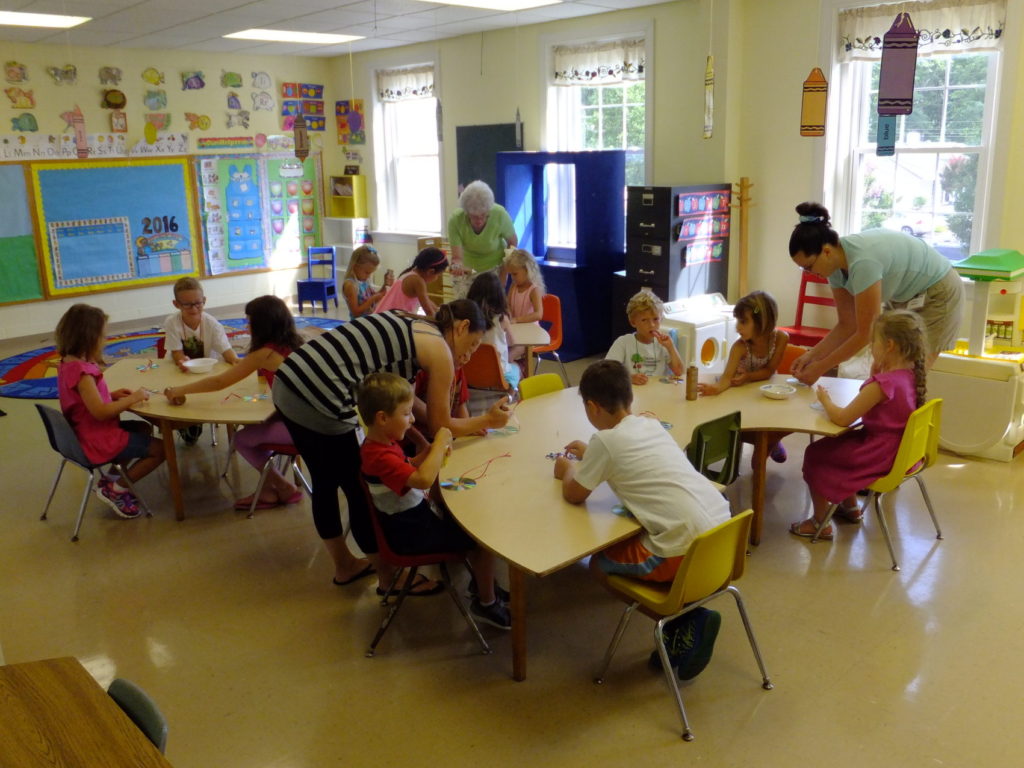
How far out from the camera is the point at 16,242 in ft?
27.1

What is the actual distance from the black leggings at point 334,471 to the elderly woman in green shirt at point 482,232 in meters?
3.45

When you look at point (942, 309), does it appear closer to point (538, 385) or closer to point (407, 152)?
point (538, 385)

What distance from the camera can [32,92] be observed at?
26.7ft

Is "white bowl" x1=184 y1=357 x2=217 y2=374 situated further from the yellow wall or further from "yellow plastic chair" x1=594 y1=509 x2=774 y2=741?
the yellow wall

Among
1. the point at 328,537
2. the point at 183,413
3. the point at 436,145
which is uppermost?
the point at 436,145

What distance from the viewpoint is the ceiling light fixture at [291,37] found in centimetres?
795

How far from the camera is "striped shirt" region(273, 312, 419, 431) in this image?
306 cm

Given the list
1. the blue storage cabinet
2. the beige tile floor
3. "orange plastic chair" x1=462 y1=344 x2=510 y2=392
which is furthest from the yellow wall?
"orange plastic chair" x1=462 y1=344 x2=510 y2=392

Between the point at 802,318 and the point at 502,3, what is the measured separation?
3.39 m

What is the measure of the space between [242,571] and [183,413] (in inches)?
30.2

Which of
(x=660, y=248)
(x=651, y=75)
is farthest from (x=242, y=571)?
(x=651, y=75)

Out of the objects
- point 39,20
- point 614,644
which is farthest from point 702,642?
point 39,20

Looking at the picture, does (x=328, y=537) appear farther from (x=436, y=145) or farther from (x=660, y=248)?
Answer: (x=436, y=145)

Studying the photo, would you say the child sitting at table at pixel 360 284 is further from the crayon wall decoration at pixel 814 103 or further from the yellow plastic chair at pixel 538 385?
the crayon wall decoration at pixel 814 103
